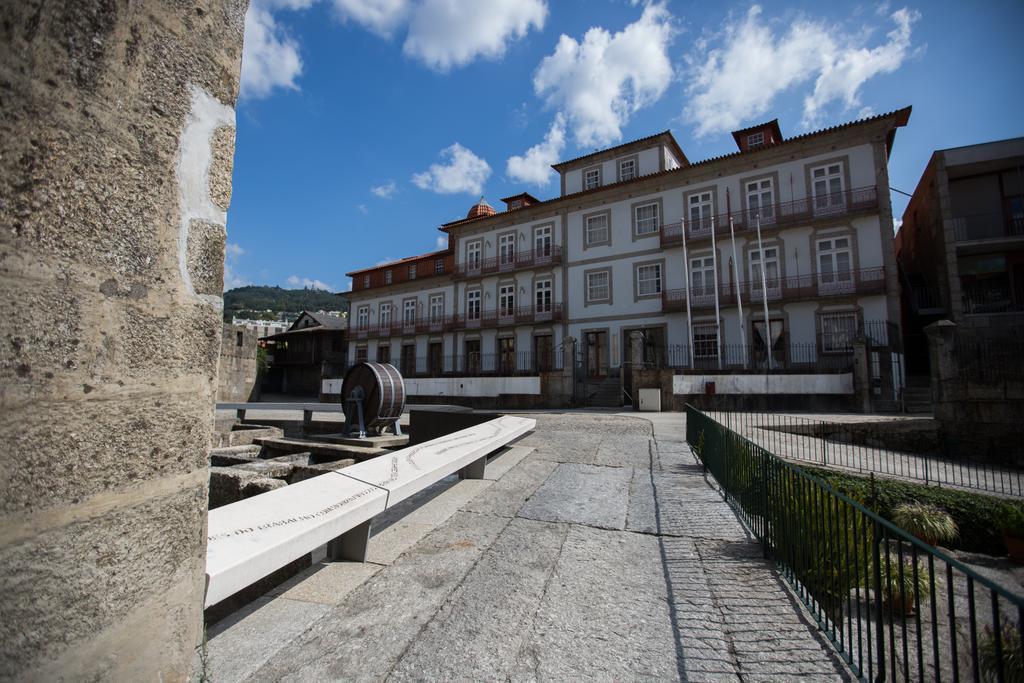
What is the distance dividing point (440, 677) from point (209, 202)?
7.03 feet

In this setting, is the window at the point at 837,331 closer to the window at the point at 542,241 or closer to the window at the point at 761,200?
the window at the point at 761,200

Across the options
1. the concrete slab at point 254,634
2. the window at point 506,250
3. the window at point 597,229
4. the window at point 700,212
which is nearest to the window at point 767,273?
the window at point 700,212

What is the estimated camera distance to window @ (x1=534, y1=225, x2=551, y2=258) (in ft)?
94.7

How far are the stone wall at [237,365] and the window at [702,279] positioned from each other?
24585mm

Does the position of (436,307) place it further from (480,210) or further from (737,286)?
(737,286)

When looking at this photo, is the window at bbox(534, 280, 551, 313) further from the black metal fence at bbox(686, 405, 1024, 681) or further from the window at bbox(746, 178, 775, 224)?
the black metal fence at bbox(686, 405, 1024, 681)

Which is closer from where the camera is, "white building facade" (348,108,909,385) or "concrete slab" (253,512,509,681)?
"concrete slab" (253,512,509,681)

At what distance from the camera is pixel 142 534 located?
56.5 inches

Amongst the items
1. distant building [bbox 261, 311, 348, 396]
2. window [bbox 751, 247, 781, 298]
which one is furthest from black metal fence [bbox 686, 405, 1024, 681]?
distant building [bbox 261, 311, 348, 396]

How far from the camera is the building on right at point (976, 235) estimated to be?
2009cm

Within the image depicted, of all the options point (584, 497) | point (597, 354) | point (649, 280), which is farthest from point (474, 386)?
point (584, 497)

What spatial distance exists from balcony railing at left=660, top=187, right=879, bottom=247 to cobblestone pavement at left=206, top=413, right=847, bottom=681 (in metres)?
20.7

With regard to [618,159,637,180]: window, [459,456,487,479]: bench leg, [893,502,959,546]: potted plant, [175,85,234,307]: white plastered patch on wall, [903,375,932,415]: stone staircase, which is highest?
[618,159,637,180]: window

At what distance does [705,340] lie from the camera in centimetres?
2311
